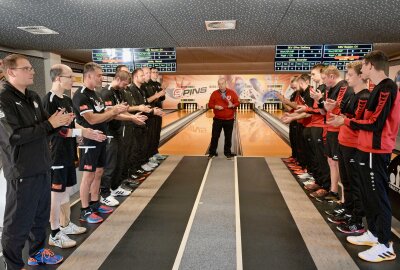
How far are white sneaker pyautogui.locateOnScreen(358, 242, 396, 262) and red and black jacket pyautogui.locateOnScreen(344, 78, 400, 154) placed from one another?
656 mm

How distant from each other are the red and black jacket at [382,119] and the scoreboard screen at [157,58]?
4.54m

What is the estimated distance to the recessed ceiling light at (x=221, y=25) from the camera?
4.04m

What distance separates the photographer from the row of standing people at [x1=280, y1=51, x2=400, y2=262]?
2215 mm

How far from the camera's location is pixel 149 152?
201 inches

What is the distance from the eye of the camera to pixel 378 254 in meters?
2.26

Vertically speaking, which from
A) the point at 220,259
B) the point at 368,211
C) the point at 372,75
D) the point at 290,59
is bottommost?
the point at 220,259

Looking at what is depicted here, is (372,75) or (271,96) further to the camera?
(271,96)

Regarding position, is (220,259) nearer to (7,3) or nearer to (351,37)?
(7,3)

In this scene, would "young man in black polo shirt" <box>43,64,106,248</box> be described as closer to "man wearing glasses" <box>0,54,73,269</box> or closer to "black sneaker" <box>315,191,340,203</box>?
"man wearing glasses" <box>0,54,73,269</box>

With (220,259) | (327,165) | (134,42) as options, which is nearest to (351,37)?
(327,165)

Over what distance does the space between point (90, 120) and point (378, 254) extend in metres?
2.33

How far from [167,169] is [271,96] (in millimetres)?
12962

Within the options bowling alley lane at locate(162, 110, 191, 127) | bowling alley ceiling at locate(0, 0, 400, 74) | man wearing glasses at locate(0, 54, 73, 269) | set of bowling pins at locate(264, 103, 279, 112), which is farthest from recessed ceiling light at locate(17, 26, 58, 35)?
set of bowling pins at locate(264, 103, 279, 112)

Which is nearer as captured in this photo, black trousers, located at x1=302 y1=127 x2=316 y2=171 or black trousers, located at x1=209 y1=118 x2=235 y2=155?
black trousers, located at x1=302 y1=127 x2=316 y2=171
